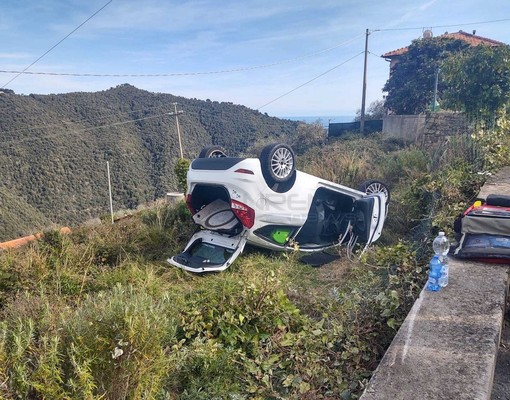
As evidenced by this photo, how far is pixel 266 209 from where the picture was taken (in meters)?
4.50

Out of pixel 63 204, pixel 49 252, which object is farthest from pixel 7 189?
pixel 49 252

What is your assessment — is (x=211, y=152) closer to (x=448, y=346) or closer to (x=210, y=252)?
(x=210, y=252)

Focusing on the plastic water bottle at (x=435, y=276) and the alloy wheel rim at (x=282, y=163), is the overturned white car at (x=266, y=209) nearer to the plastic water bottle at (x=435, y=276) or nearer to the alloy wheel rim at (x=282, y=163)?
the alloy wheel rim at (x=282, y=163)

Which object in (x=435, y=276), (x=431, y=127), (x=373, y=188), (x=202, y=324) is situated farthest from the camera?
(x=431, y=127)

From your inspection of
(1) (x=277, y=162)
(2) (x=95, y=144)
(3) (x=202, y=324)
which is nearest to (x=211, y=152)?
(1) (x=277, y=162)

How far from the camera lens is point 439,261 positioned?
260 cm

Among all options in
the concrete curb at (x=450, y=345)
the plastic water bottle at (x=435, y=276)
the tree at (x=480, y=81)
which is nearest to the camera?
the concrete curb at (x=450, y=345)

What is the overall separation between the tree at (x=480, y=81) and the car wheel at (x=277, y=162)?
6.27m

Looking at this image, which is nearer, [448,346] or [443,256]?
[448,346]

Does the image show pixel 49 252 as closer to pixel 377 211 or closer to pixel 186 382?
pixel 186 382

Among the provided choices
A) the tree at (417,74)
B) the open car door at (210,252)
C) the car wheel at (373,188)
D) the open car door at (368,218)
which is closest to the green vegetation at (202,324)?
the open car door at (210,252)

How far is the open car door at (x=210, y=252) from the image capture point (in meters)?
4.54

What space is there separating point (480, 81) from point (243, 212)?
7324mm

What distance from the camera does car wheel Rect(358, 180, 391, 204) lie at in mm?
6105
